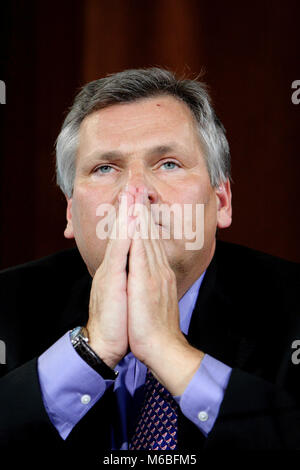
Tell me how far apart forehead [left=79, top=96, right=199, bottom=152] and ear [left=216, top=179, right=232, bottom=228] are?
13 cm

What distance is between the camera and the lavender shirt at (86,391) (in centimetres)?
86

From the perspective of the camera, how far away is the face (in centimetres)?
108

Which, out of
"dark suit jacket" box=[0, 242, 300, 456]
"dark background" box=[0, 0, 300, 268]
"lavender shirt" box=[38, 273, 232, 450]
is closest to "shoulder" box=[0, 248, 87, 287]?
"dark suit jacket" box=[0, 242, 300, 456]

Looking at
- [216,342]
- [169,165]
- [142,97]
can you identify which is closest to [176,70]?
[142,97]

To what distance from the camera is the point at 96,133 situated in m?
1.16

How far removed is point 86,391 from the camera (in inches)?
36.1

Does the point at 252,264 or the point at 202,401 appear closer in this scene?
the point at 202,401

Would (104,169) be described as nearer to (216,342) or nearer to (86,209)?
(86,209)

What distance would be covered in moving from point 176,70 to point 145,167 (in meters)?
0.60

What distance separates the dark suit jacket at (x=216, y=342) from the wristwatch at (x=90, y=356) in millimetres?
36

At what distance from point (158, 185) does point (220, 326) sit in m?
0.31

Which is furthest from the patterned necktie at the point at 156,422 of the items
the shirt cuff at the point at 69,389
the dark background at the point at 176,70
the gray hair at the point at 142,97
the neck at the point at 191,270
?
the dark background at the point at 176,70
